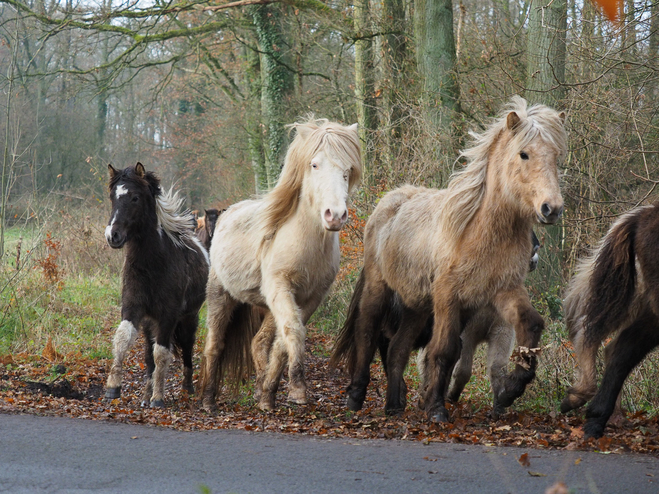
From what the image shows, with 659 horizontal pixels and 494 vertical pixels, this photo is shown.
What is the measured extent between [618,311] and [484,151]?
5.58 ft

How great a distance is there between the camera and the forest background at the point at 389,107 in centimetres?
912

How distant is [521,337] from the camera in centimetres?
554

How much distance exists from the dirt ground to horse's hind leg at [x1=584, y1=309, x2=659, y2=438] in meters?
0.15

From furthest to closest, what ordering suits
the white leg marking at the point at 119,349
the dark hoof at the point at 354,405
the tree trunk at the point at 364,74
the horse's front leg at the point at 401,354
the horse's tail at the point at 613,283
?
the tree trunk at the point at 364,74
the white leg marking at the point at 119,349
the dark hoof at the point at 354,405
the horse's front leg at the point at 401,354
the horse's tail at the point at 613,283

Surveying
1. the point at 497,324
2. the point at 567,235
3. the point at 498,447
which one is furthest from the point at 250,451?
the point at 567,235

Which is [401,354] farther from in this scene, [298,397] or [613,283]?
[613,283]

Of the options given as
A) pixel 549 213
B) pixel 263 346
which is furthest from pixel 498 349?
pixel 263 346

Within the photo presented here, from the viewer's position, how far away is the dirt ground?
18.0 ft

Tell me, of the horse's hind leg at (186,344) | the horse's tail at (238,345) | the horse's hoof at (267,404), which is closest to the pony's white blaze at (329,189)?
the horse's hoof at (267,404)

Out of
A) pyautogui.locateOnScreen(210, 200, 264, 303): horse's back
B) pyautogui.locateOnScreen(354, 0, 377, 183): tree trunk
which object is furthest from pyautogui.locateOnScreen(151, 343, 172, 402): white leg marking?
pyautogui.locateOnScreen(354, 0, 377, 183): tree trunk

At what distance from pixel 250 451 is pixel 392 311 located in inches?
117

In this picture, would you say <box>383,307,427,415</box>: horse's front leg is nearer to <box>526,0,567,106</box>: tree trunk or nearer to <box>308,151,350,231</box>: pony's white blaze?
<box>308,151,350,231</box>: pony's white blaze

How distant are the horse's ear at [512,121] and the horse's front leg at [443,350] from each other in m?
1.34

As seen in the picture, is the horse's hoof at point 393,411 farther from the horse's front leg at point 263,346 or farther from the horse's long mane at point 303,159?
the horse's long mane at point 303,159
